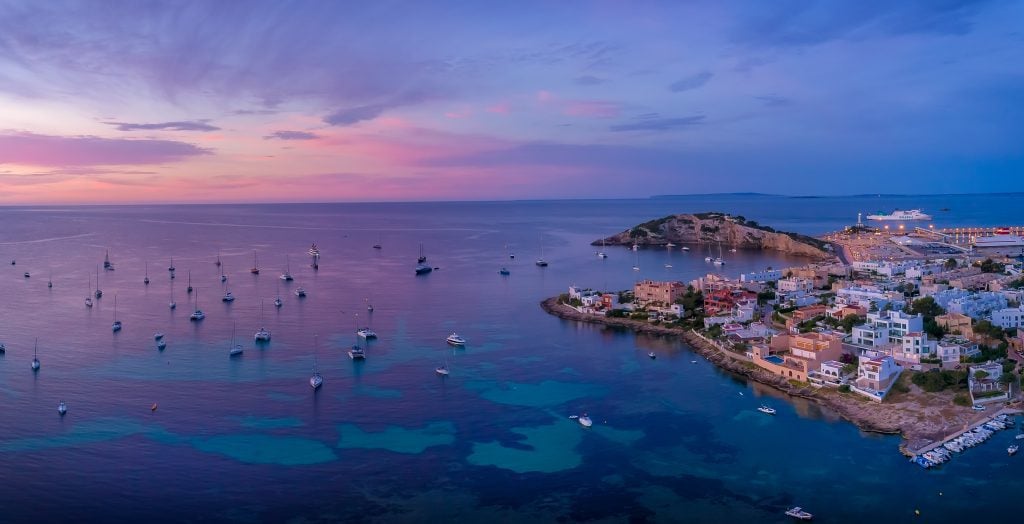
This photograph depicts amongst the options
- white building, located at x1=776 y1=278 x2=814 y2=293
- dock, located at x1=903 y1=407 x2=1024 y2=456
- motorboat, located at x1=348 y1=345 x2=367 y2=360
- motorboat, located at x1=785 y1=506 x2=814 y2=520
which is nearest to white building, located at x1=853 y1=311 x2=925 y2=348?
dock, located at x1=903 y1=407 x2=1024 y2=456

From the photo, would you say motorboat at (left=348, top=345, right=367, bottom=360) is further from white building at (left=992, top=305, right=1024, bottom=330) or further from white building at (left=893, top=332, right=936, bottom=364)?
white building at (left=992, top=305, right=1024, bottom=330)

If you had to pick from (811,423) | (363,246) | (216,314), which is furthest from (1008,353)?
(363,246)

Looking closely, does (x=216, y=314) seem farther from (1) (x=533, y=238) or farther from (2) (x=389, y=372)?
(1) (x=533, y=238)

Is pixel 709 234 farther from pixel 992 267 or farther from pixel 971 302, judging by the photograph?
pixel 971 302

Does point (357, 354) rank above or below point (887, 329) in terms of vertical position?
below

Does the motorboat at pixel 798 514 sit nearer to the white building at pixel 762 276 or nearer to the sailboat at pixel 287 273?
the white building at pixel 762 276

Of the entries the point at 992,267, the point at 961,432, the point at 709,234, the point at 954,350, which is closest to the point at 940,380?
the point at 954,350

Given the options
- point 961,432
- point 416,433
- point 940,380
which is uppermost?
point 940,380
